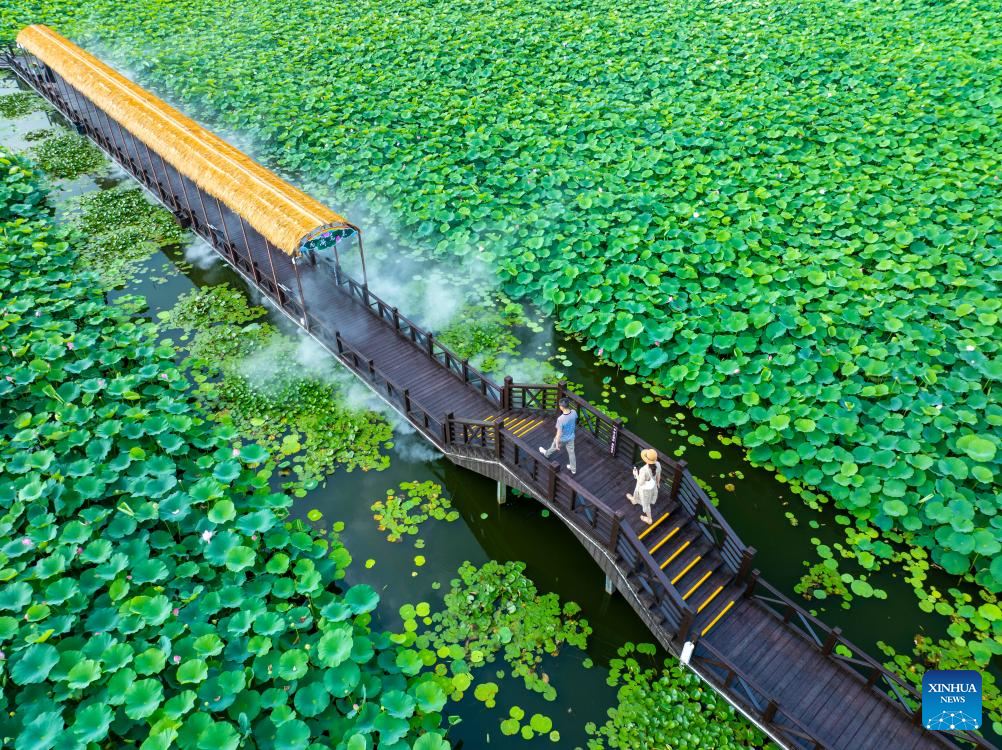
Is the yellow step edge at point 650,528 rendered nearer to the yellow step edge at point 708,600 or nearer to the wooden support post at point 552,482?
the yellow step edge at point 708,600

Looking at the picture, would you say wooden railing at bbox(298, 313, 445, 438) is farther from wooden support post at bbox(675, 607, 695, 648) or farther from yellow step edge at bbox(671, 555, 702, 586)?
wooden support post at bbox(675, 607, 695, 648)

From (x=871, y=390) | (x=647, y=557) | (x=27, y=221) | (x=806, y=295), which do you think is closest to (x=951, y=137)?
(x=806, y=295)

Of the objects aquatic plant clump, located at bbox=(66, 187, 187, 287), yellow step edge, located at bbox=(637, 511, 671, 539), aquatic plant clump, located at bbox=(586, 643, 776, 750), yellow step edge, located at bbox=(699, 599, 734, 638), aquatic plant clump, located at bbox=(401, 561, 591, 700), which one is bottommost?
aquatic plant clump, located at bbox=(401, 561, 591, 700)

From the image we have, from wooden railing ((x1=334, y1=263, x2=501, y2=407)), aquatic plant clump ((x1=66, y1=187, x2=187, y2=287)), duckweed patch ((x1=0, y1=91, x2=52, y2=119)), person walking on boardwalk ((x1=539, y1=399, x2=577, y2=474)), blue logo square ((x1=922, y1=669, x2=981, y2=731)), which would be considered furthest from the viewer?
duckweed patch ((x1=0, y1=91, x2=52, y2=119))

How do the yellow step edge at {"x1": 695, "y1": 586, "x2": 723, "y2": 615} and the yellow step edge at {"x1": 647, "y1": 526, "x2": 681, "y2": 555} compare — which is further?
the yellow step edge at {"x1": 647, "y1": 526, "x2": 681, "y2": 555}

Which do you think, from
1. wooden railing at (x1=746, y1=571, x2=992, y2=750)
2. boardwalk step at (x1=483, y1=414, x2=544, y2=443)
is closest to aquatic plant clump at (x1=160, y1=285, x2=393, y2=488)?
boardwalk step at (x1=483, y1=414, x2=544, y2=443)

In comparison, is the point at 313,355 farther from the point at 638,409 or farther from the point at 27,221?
the point at 27,221

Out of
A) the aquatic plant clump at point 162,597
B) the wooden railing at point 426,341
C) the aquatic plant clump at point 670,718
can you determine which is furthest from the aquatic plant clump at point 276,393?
the aquatic plant clump at point 670,718

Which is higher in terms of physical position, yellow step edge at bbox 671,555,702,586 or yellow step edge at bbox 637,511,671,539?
yellow step edge at bbox 637,511,671,539
